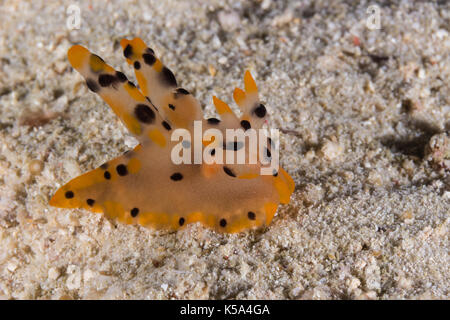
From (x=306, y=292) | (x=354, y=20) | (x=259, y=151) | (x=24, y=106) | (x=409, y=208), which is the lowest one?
(x=306, y=292)

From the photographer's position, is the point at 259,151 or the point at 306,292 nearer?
the point at 306,292

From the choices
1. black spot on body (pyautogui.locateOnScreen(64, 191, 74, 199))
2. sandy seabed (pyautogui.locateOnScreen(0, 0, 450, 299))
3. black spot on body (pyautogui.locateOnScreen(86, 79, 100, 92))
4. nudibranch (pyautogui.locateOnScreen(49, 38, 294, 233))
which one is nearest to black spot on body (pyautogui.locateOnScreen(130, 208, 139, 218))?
nudibranch (pyautogui.locateOnScreen(49, 38, 294, 233))

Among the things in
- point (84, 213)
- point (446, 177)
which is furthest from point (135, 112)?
point (446, 177)

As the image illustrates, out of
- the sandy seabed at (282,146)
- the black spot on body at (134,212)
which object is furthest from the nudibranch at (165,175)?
the sandy seabed at (282,146)

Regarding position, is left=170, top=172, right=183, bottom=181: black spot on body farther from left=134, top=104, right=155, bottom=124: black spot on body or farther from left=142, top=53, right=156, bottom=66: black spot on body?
left=142, top=53, right=156, bottom=66: black spot on body

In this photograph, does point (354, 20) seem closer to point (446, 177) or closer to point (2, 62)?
point (446, 177)
